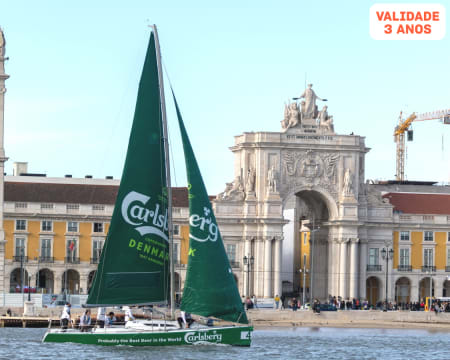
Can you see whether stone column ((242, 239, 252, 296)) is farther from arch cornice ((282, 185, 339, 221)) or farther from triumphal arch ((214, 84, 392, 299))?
arch cornice ((282, 185, 339, 221))

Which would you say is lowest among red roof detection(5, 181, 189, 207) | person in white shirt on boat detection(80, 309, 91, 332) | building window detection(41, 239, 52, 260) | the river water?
the river water

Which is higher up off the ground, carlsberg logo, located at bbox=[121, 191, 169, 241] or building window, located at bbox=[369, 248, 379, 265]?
building window, located at bbox=[369, 248, 379, 265]

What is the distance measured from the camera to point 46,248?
116688 mm

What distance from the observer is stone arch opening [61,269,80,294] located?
117 metres

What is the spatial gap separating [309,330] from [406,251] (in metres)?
36.6

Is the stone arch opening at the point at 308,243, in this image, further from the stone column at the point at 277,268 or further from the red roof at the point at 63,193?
the red roof at the point at 63,193

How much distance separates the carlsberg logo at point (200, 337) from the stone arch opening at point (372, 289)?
222 feet

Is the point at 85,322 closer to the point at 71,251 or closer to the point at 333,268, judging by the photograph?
the point at 71,251

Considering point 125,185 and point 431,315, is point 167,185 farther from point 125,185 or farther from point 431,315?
point 431,315

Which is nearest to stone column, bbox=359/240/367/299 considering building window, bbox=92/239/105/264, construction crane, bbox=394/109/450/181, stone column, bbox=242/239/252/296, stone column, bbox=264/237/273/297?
stone column, bbox=264/237/273/297

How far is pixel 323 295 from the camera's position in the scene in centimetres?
12419

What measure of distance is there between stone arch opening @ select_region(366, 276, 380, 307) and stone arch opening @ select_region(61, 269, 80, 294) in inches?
954

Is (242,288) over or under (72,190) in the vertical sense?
under

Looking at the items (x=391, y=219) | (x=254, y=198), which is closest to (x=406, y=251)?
(x=391, y=219)
